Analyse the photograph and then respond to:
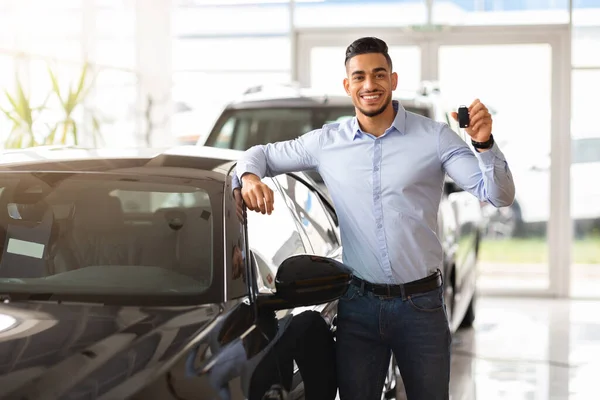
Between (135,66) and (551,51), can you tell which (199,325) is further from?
(551,51)

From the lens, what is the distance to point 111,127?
381 inches

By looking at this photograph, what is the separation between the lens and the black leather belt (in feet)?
11.3

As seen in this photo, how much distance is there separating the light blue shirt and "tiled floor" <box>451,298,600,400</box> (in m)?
3.05

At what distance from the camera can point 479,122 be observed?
3076 millimetres

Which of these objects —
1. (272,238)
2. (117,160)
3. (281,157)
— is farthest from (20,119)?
(272,238)

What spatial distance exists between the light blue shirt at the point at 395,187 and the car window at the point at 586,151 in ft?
25.1

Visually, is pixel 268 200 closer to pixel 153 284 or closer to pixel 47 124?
pixel 153 284

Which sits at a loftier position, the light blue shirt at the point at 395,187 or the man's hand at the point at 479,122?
the man's hand at the point at 479,122

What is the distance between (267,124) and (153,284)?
3.87m

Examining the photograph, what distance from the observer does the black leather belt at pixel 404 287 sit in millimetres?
3443

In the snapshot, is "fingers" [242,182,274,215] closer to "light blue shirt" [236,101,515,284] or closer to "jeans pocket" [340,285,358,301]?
"light blue shirt" [236,101,515,284]

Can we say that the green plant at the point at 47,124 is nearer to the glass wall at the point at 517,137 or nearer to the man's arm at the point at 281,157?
the man's arm at the point at 281,157

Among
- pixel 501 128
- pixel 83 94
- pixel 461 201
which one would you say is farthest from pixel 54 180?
pixel 501 128

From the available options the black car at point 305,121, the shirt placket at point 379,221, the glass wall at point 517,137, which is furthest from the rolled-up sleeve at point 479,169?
the glass wall at point 517,137
